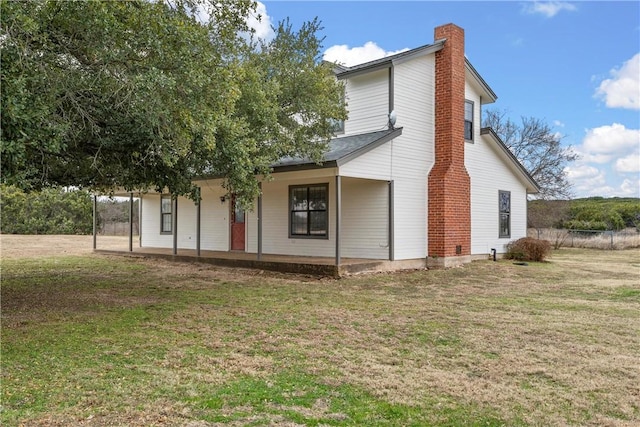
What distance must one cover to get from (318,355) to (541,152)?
28672 millimetres

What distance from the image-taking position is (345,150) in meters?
13.0

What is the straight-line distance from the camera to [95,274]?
13281 mm

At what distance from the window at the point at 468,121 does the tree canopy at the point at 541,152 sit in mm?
14473

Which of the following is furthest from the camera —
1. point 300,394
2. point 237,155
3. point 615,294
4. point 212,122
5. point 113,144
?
point 615,294

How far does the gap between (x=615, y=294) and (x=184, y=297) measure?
28.5ft

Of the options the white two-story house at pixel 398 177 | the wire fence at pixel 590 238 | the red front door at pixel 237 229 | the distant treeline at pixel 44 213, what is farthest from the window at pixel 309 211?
the distant treeline at pixel 44 213

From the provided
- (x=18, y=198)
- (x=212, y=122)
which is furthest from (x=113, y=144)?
(x=18, y=198)

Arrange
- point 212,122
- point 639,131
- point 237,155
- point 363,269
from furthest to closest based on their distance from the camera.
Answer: point 639,131 → point 363,269 → point 237,155 → point 212,122

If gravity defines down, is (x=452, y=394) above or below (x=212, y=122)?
below

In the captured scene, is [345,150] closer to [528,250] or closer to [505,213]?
[505,213]

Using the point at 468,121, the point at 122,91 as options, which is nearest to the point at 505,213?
the point at 468,121

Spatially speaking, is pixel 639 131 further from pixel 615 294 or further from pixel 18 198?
pixel 18 198

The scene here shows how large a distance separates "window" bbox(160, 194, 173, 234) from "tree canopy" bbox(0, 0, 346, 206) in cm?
1107

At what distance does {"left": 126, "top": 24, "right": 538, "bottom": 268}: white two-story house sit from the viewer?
13.9m
